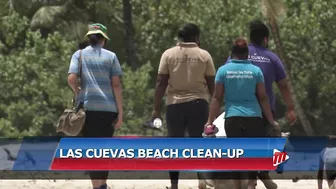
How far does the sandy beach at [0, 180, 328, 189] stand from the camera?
1098 centimetres

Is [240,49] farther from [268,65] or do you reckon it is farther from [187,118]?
[187,118]

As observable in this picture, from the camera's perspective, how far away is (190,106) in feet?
31.2

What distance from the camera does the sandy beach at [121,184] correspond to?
11.0 m

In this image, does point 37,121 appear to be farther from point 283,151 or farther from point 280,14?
point 283,151

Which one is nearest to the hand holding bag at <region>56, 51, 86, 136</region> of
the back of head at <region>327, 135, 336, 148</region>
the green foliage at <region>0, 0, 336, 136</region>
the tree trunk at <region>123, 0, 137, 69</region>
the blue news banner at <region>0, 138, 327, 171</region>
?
the blue news banner at <region>0, 138, 327, 171</region>

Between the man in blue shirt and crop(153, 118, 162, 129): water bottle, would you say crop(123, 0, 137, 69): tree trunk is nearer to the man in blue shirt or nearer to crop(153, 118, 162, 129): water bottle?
crop(153, 118, 162, 129): water bottle

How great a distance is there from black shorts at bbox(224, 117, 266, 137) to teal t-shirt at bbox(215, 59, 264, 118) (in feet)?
0.15

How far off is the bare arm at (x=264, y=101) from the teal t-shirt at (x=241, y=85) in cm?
5

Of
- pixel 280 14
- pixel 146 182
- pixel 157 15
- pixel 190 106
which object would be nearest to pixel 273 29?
pixel 280 14

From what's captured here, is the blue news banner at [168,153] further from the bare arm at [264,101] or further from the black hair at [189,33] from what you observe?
the black hair at [189,33]

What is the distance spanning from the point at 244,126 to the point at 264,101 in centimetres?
30

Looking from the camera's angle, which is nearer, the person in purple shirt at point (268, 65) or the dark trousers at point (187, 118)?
the person in purple shirt at point (268, 65)

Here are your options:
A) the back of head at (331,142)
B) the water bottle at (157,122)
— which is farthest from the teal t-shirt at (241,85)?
the back of head at (331,142)

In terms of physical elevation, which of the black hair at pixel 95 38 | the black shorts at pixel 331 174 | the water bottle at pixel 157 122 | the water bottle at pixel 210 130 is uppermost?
the black hair at pixel 95 38
